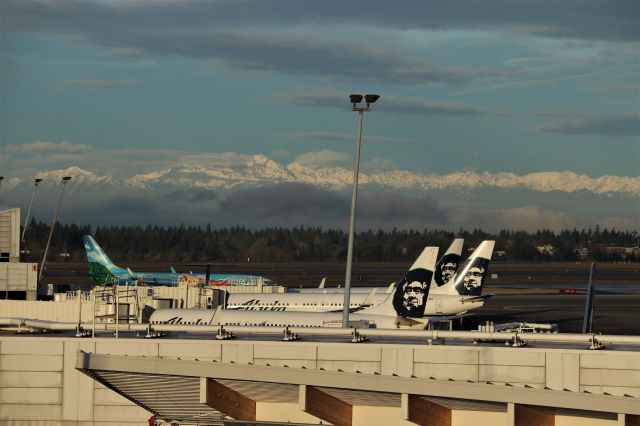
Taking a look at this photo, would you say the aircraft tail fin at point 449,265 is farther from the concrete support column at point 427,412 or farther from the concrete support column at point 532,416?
the concrete support column at point 532,416

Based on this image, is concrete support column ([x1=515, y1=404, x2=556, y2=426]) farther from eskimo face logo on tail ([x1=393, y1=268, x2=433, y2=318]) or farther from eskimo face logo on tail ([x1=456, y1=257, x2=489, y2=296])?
eskimo face logo on tail ([x1=456, y1=257, x2=489, y2=296])

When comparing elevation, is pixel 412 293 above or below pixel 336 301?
above

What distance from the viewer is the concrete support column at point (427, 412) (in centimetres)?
2967

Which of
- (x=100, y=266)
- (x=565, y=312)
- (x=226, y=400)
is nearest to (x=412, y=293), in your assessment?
(x=226, y=400)

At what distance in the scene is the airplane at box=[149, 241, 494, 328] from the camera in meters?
65.2

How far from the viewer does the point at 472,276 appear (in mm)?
100188

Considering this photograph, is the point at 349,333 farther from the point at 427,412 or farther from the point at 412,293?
the point at 412,293

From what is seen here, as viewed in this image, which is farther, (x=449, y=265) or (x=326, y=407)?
(x=449, y=265)

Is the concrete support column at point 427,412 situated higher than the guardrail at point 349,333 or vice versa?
the guardrail at point 349,333

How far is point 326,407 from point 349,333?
7.36 metres

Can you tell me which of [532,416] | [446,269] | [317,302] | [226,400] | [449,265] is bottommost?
[317,302]

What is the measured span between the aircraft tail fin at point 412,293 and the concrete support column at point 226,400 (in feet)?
133

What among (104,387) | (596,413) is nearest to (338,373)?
(596,413)

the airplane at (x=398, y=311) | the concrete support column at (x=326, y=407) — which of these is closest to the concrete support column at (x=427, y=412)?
the concrete support column at (x=326, y=407)
